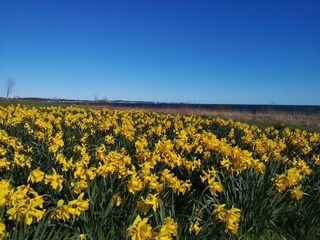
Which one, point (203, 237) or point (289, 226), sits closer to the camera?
point (203, 237)

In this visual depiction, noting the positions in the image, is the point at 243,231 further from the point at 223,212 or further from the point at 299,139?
the point at 299,139

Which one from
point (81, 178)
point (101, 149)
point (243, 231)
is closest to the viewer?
point (81, 178)

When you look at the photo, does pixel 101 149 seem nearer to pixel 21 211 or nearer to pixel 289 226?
pixel 21 211

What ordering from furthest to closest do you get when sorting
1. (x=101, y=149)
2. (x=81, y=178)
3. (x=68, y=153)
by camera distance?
1. (x=68, y=153)
2. (x=101, y=149)
3. (x=81, y=178)

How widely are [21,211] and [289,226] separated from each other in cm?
366

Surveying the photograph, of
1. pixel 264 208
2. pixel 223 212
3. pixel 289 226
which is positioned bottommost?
pixel 289 226

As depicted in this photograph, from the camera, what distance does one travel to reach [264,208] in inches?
163

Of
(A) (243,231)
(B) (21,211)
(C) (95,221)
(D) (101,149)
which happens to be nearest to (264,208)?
(A) (243,231)

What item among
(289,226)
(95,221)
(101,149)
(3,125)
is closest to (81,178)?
(95,221)

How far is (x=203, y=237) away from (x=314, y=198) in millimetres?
2343

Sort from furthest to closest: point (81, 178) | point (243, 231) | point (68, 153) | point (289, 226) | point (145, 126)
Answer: point (145, 126), point (68, 153), point (289, 226), point (243, 231), point (81, 178)

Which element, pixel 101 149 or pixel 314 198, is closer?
pixel 314 198

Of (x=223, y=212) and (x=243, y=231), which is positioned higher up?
(x=223, y=212)

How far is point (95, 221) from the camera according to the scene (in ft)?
10.9
